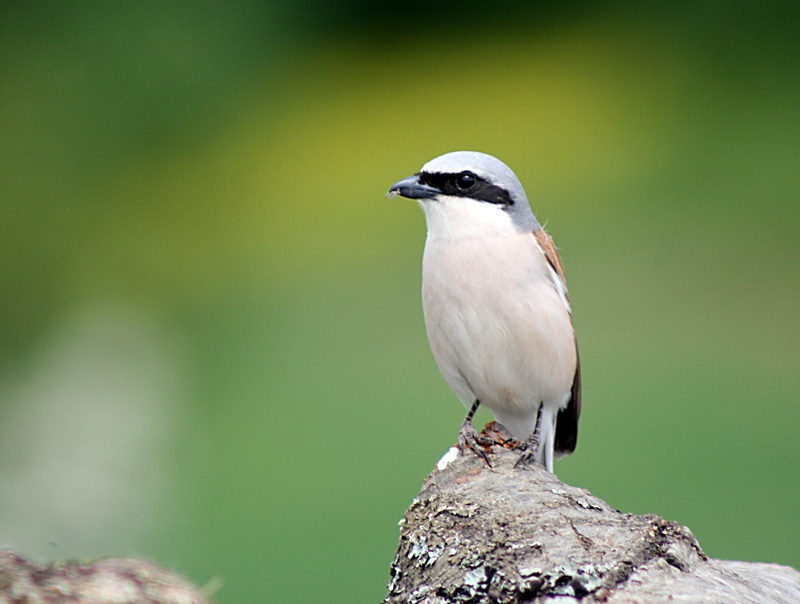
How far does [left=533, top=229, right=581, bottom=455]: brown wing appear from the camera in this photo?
280 centimetres

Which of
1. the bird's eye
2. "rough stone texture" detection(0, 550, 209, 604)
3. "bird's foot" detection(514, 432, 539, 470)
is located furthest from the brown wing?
"rough stone texture" detection(0, 550, 209, 604)

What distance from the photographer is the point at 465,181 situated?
105 inches

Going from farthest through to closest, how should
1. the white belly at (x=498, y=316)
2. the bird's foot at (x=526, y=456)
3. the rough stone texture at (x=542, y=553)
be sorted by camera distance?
the white belly at (x=498, y=316), the bird's foot at (x=526, y=456), the rough stone texture at (x=542, y=553)

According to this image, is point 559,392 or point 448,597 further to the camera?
point 559,392

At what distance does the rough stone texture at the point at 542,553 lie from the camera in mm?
1649

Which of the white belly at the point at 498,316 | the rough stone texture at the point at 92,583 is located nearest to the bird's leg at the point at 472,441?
the white belly at the point at 498,316

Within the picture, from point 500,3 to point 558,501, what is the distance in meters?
6.26

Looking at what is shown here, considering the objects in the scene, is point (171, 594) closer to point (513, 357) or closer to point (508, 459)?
point (508, 459)

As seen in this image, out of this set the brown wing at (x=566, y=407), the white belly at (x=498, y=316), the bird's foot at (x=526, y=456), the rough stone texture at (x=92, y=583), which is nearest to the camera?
the rough stone texture at (x=92, y=583)

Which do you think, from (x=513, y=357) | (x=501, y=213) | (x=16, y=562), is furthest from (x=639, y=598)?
(x=501, y=213)

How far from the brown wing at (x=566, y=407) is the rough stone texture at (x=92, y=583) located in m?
1.65

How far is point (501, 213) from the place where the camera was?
2719mm

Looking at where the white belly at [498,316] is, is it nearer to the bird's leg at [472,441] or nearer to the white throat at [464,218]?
the white throat at [464,218]

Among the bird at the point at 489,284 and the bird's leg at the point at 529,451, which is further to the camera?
the bird at the point at 489,284
